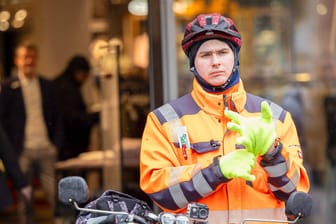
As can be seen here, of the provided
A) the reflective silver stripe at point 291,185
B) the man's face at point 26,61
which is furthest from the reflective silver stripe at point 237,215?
the man's face at point 26,61

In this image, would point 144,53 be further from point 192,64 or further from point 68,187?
point 68,187

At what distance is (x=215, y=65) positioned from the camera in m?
3.54

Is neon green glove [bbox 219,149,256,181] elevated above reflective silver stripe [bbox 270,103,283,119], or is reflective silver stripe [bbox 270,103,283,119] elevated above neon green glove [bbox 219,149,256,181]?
reflective silver stripe [bbox 270,103,283,119]

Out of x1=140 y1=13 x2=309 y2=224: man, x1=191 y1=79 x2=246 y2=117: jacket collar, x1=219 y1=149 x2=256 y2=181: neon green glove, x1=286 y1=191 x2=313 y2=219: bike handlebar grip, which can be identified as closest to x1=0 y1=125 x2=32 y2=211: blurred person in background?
x1=140 y1=13 x2=309 y2=224: man

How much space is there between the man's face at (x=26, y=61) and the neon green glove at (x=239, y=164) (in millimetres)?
5107

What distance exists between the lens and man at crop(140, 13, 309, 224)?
3.45 m

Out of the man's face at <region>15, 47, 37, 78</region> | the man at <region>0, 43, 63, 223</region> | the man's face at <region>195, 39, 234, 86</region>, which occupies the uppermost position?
the man's face at <region>195, 39, 234, 86</region>

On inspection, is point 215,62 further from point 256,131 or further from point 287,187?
point 287,187

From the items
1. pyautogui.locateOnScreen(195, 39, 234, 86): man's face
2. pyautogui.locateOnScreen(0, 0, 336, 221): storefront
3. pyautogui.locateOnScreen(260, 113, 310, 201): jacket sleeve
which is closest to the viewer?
pyautogui.locateOnScreen(260, 113, 310, 201): jacket sleeve

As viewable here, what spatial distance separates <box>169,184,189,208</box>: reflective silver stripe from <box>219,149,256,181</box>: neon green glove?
27 cm

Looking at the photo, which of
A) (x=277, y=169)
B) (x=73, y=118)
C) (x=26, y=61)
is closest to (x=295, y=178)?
(x=277, y=169)

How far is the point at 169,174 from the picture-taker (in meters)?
3.48

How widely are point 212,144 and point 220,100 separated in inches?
7.3

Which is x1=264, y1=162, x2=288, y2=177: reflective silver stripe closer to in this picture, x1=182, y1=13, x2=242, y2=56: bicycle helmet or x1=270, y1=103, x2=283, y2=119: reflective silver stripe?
x1=270, y1=103, x2=283, y2=119: reflective silver stripe
